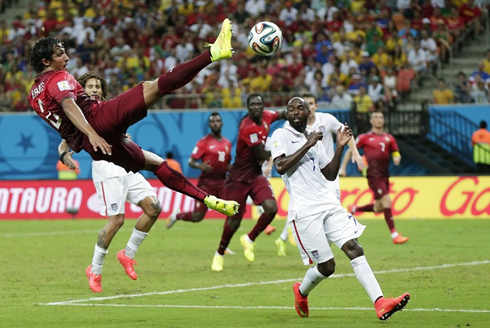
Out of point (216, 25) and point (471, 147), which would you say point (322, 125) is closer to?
point (471, 147)

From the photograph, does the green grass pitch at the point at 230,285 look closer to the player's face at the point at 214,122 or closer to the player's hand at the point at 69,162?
the player's hand at the point at 69,162

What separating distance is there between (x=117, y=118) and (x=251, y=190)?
18.9ft

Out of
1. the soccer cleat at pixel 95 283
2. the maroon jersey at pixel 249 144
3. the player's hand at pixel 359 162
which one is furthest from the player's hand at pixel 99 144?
the maroon jersey at pixel 249 144

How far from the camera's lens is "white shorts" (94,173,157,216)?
1252 centimetres

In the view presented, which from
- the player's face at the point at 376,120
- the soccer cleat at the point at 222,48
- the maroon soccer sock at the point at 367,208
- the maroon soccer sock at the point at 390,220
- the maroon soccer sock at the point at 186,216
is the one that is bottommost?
the maroon soccer sock at the point at 367,208

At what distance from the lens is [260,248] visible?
59.2ft

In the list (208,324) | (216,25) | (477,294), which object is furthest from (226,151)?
(216,25)

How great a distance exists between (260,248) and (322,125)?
444 cm

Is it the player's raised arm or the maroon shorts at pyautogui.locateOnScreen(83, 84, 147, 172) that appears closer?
the player's raised arm

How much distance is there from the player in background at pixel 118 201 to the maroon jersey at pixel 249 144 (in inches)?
93.6

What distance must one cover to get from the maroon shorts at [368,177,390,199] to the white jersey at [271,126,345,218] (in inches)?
385

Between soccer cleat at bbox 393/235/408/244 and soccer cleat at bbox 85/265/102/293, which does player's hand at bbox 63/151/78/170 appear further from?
soccer cleat at bbox 393/235/408/244

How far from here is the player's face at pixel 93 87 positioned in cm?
1184

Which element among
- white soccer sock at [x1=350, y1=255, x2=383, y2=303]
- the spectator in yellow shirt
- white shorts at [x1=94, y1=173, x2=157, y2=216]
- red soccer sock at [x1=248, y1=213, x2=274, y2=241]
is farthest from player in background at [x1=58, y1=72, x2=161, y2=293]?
the spectator in yellow shirt
